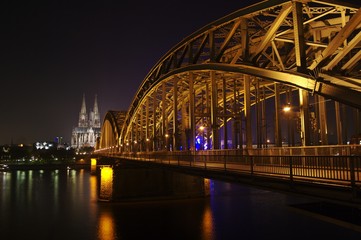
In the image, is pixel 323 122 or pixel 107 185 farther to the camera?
pixel 107 185

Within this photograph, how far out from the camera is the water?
31163 mm

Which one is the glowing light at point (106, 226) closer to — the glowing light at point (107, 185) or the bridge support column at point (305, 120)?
the glowing light at point (107, 185)

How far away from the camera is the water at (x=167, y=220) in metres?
31.2

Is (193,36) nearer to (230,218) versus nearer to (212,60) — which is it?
(212,60)

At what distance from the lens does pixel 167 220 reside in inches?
1447

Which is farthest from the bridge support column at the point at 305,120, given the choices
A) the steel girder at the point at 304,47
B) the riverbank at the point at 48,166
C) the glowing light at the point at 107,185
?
the riverbank at the point at 48,166

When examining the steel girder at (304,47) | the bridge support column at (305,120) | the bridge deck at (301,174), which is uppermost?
the steel girder at (304,47)

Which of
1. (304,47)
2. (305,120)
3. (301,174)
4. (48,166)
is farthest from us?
(48,166)

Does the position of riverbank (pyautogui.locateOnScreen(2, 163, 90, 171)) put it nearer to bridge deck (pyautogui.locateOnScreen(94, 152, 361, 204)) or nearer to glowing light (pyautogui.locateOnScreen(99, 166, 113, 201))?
glowing light (pyautogui.locateOnScreen(99, 166, 113, 201))

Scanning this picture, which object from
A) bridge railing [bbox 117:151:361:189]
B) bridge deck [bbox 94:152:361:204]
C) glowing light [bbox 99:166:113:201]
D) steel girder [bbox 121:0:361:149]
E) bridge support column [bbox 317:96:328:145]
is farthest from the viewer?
glowing light [bbox 99:166:113:201]

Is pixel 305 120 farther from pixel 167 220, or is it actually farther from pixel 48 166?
pixel 48 166

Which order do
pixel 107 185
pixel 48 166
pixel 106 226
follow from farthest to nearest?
pixel 48 166
pixel 107 185
pixel 106 226

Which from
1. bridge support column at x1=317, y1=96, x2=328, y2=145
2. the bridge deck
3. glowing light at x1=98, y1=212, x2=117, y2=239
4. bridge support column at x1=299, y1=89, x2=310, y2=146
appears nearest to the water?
glowing light at x1=98, y1=212, x2=117, y2=239

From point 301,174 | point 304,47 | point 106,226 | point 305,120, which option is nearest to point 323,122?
point 305,120
